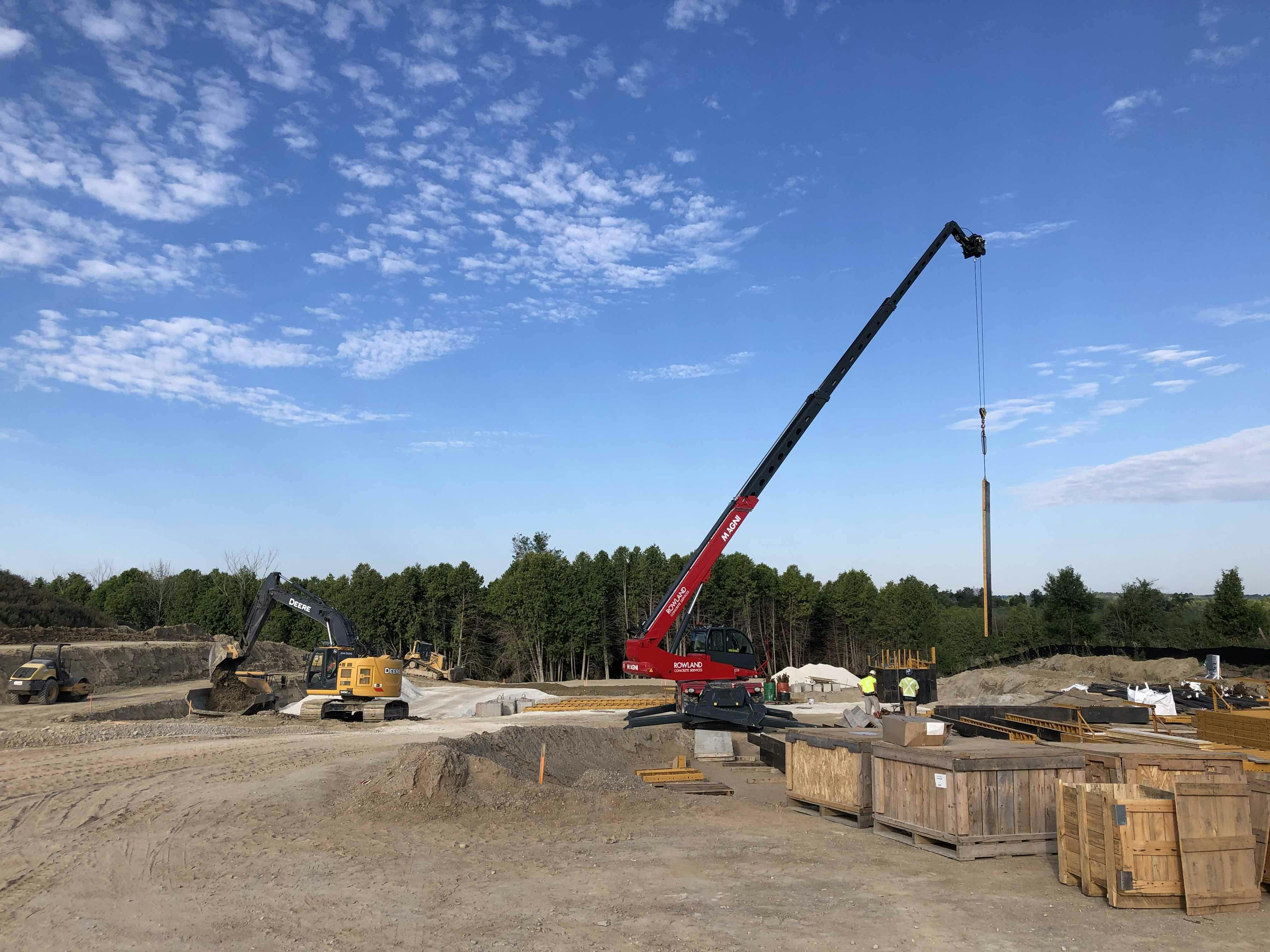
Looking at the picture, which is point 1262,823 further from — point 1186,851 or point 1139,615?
point 1139,615

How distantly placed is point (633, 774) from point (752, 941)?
11.0m

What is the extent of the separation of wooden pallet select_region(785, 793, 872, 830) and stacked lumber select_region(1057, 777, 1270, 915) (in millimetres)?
3908

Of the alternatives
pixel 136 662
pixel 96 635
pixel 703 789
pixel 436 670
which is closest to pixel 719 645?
pixel 703 789

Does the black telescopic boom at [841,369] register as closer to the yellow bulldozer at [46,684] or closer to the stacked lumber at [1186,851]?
the stacked lumber at [1186,851]

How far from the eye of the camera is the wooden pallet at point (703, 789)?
51.7 ft

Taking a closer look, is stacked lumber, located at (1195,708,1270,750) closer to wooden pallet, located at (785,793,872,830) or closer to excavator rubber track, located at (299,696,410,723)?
wooden pallet, located at (785,793,872,830)

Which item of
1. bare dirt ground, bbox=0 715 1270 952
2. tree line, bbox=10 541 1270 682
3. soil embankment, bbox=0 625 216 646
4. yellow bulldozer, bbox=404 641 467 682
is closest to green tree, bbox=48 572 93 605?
tree line, bbox=10 541 1270 682

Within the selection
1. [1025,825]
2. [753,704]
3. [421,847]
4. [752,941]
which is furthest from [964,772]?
[753,704]

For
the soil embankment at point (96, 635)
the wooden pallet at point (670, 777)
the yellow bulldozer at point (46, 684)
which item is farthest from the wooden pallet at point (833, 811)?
the soil embankment at point (96, 635)

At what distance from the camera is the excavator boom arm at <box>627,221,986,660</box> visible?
75.5 ft

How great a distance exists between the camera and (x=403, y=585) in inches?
2822

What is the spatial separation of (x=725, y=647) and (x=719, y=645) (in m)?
0.18

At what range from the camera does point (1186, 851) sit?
848 cm

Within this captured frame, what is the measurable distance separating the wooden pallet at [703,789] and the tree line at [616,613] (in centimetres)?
5005
